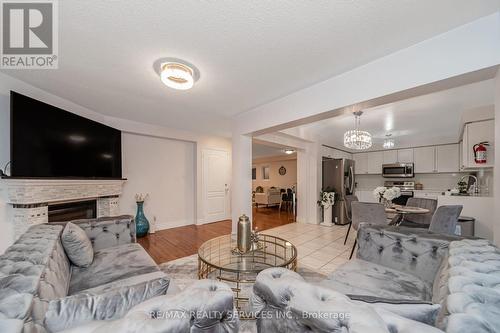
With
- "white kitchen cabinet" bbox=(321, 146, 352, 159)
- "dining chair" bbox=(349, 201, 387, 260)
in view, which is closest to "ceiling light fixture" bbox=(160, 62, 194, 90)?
"dining chair" bbox=(349, 201, 387, 260)

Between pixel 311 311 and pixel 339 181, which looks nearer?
pixel 311 311

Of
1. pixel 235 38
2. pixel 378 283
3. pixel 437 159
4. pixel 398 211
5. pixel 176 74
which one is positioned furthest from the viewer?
pixel 437 159

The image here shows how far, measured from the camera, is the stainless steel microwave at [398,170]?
5.70 m

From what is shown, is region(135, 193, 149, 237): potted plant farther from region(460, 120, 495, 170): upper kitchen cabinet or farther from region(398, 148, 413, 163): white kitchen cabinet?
region(398, 148, 413, 163): white kitchen cabinet

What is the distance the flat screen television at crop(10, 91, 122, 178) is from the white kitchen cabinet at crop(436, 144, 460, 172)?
7606 mm

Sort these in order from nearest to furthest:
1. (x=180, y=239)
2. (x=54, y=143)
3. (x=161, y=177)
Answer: (x=54, y=143), (x=180, y=239), (x=161, y=177)

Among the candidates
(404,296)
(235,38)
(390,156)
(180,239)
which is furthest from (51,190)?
(390,156)

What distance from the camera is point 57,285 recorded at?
1.09 metres

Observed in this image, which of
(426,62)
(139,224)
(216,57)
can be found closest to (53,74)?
(216,57)

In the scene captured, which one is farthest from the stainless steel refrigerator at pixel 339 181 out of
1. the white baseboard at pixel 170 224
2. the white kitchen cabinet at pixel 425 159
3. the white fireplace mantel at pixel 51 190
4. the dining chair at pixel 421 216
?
the white fireplace mantel at pixel 51 190

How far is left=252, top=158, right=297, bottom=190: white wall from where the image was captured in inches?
351

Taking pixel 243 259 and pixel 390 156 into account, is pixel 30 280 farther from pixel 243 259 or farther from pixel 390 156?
pixel 390 156

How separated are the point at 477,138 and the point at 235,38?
3.76 m

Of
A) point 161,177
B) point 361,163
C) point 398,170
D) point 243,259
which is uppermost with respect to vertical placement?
point 361,163
